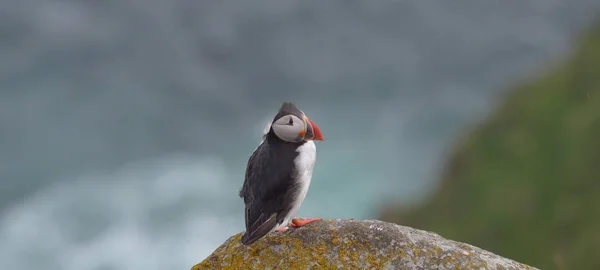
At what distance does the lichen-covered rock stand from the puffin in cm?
34

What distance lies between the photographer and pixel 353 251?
7039 millimetres

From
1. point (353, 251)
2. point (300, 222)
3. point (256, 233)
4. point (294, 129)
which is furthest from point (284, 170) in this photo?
point (353, 251)

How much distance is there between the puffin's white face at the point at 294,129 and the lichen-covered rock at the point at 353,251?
3.86 ft

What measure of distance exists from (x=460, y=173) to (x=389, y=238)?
1733 centimetres

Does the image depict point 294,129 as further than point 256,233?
Yes

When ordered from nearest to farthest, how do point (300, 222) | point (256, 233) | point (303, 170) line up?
point (256, 233) < point (300, 222) < point (303, 170)

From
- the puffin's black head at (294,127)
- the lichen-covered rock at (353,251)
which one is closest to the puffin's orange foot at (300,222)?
the lichen-covered rock at (353,251)

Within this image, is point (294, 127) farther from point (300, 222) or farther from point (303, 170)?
point (300, 222)

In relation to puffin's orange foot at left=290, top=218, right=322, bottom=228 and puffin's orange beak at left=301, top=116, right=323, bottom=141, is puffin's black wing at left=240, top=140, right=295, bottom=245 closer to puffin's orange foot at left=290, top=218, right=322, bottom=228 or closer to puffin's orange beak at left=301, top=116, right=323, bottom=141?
puffin's orange foot at left=290, top=218, right=322, bottom=228

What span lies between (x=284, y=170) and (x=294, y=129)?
56cm

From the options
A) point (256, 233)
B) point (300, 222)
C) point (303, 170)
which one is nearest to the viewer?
point (256, 233)

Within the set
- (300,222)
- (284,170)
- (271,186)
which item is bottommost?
(300,222)

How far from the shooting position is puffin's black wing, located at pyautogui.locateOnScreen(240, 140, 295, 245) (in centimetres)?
772

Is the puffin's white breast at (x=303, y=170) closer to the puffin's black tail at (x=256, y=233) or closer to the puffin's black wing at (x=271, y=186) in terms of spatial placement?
the puffin's black wing at (x=271, y=186)
